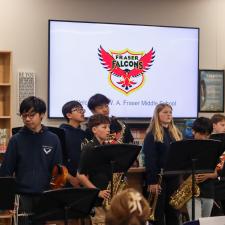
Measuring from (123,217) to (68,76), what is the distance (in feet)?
16.8

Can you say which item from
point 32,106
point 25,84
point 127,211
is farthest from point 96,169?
point 25,84

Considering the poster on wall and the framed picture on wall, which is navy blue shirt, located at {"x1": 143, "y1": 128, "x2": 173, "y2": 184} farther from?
the framed picture on wall

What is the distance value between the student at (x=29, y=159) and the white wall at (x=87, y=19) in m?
2.81

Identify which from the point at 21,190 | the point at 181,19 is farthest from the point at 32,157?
the point at 181,19

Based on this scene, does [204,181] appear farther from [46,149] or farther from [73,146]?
[46,149]

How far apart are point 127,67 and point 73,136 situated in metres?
2.39

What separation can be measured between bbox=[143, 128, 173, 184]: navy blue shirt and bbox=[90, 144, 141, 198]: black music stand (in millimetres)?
1036

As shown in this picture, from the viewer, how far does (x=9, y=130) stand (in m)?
6.58

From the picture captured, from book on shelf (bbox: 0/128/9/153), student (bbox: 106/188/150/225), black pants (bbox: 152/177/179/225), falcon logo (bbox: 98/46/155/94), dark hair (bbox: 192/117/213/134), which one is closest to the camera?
student (bbox: 106/188/150/225)

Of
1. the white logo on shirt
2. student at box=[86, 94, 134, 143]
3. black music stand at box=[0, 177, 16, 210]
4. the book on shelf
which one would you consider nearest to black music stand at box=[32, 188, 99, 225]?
black music stand at box=[0, 177, 16, 210]

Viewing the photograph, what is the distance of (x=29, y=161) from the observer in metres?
4.05

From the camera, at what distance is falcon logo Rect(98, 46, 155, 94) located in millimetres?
7266

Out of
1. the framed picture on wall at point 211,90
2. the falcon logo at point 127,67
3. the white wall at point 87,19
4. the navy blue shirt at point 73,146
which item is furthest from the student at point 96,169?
the framed picture on wall at point 211,90

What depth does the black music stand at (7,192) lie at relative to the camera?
3.55 m
